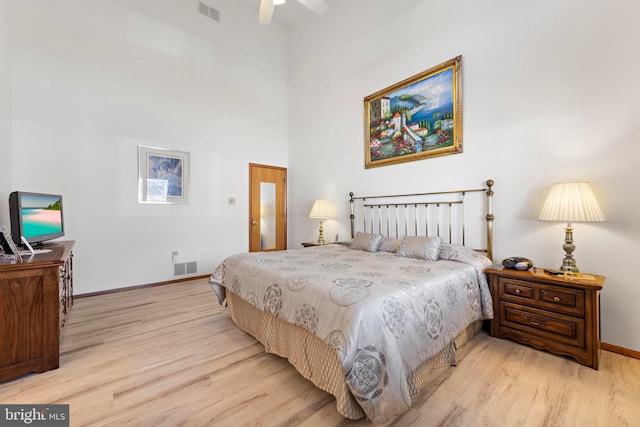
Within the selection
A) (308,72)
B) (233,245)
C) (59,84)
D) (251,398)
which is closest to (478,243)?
(251,398)

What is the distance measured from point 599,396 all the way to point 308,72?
5.35 meters

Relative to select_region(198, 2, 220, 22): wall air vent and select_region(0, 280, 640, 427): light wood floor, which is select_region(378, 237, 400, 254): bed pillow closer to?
select_region(0, 280, 640, 427): light wood floor

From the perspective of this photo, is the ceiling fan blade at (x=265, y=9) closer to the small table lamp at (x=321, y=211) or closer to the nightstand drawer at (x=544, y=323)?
the small table lamp at (x=321, y=211)

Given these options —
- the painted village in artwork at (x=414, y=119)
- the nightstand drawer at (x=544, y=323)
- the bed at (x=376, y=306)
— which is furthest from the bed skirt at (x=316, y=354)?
the painted village in artwork at (x=414, y=119)

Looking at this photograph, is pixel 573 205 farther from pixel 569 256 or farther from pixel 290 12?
pixel 290 12

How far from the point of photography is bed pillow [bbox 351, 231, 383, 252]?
314 centimetres

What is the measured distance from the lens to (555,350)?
1948mm

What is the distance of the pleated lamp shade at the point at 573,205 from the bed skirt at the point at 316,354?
110 centimetres

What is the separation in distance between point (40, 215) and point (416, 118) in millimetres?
4039

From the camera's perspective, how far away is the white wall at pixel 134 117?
3.15m

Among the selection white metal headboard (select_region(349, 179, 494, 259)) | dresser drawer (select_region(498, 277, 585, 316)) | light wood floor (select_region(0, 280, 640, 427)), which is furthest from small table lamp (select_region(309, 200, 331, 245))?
dresser drawer (select_region(498, 277, 585, 316))

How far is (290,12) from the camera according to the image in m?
4.88

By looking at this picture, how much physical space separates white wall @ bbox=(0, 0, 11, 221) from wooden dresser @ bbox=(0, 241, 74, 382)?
153 centimetres

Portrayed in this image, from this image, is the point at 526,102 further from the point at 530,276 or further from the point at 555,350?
the point at 555,350
